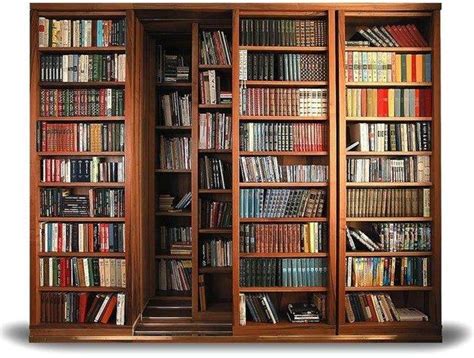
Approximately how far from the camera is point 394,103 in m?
5.55

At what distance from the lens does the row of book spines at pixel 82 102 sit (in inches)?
219

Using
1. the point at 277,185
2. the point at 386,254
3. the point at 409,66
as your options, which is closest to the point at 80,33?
the point at 277,185

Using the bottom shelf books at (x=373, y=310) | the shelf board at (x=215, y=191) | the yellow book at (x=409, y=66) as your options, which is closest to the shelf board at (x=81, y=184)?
the shelf board at (x=215, y=191)

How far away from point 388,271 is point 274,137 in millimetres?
1439

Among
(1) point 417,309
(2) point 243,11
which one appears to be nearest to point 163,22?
(2) point 243,11

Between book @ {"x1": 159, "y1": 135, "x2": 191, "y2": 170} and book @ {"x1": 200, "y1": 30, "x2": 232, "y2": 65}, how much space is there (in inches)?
34.6

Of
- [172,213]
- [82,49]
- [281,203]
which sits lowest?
[172,213]

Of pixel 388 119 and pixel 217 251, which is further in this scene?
pixel 217 251

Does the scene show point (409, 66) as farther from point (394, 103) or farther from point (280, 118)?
point (280, 118)

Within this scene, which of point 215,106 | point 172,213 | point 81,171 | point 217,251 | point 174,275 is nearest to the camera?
point 81,171

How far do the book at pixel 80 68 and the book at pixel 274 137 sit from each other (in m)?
1.18

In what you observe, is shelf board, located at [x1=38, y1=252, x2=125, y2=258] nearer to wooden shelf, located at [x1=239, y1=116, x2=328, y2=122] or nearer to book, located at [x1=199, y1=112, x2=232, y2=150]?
book, located at [x1=199, y1=112, x2=232, y2=150]
